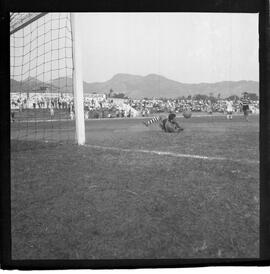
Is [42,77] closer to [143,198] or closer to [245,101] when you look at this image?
[143,198]

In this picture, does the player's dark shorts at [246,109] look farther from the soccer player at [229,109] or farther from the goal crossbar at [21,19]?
the goal crossbar at [21,19]

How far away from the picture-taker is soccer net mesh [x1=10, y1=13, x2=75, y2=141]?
266 centimetres

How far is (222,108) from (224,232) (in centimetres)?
81

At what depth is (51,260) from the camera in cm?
261

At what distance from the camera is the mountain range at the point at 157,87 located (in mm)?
2650

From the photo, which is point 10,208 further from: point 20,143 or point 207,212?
point 207,212

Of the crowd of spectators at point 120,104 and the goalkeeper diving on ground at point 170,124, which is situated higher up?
the crowd of spectators at point 120,104

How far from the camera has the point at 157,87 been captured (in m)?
2.66

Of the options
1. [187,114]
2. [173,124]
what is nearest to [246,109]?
[187,114]

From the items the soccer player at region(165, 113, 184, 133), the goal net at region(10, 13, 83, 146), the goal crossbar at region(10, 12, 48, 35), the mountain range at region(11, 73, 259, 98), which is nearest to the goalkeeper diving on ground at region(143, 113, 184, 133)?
the soccer player at region(165, 113, 184, 133)

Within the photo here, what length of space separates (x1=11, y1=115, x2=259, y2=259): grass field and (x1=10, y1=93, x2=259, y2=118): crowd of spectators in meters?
0.11

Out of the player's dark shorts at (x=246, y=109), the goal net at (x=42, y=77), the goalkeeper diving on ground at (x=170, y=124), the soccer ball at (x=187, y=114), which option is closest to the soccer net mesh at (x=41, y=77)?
the goal net at (x=42, y=77)

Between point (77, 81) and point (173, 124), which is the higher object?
point (77, 81)

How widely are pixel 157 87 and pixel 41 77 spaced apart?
775mm
